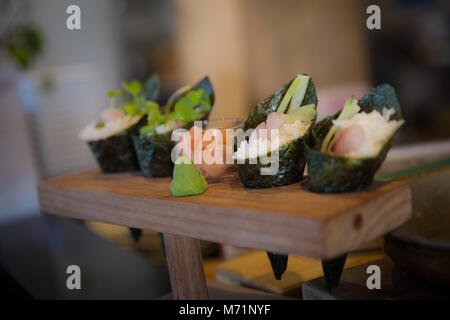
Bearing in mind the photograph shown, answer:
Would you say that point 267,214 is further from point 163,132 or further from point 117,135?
point 117,135

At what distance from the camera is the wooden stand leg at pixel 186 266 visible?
0.97m

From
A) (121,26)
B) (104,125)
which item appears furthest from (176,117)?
(121,26)

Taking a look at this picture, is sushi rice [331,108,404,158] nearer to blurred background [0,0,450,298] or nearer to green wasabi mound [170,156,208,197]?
green wasabi mound [170,156,208,197]

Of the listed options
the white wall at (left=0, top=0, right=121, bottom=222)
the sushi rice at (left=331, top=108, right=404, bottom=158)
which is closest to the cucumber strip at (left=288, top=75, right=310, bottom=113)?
the sushi rice at (left=331, top=108, right=404, bottom=158)

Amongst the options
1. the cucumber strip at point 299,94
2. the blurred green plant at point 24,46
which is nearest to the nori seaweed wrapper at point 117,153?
the cucumber strip at point 299,94

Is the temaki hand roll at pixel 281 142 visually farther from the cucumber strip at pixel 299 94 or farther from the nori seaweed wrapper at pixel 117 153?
the nori seaweed wrapper at pixel 117 153

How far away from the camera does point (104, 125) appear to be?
1301mm

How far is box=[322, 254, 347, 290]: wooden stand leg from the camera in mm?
902

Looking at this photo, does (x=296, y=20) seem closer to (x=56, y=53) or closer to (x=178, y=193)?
(x=56, y=53)

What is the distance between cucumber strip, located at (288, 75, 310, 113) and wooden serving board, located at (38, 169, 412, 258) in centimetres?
16

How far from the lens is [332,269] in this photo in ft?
2.98

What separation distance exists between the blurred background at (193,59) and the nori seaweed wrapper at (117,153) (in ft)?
4.66

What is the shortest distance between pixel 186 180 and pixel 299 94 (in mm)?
279
